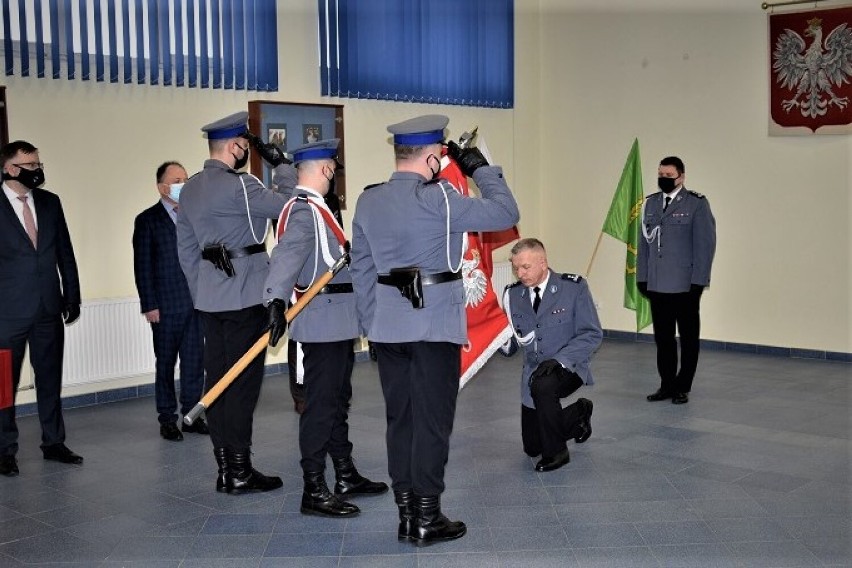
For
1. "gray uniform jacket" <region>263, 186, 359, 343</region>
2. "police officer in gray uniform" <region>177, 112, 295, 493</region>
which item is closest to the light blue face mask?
"police officer in gray uniform" <region>177, 112, 295, 493</region>

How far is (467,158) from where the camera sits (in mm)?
3947

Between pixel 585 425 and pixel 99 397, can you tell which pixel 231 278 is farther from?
pixel 99 397

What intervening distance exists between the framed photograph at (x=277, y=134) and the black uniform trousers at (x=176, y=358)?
1.86m

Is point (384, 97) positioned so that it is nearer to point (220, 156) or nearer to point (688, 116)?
point (688, 116)

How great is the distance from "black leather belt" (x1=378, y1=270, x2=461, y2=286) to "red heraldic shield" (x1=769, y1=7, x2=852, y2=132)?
499cm

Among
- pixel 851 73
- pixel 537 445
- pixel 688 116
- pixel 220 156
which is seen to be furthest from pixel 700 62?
pixel 220 156

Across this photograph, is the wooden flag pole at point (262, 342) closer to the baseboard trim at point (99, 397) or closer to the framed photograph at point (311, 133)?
the baseboard trim at point (99, 397)

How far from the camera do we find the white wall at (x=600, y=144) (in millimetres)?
6703

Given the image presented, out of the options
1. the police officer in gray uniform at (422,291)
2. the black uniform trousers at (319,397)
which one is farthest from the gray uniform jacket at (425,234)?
the black uniform trousers at (319,397)

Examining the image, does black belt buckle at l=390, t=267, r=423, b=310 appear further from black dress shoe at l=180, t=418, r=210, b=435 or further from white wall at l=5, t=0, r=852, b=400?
white wall at l=5, t=0, r=852, b=400

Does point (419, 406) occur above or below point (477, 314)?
below

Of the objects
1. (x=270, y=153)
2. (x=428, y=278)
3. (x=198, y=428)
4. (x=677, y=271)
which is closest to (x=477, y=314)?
(x=428, y=278)

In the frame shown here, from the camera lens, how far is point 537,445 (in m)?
5.15

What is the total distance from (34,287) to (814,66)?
5.78 metres
